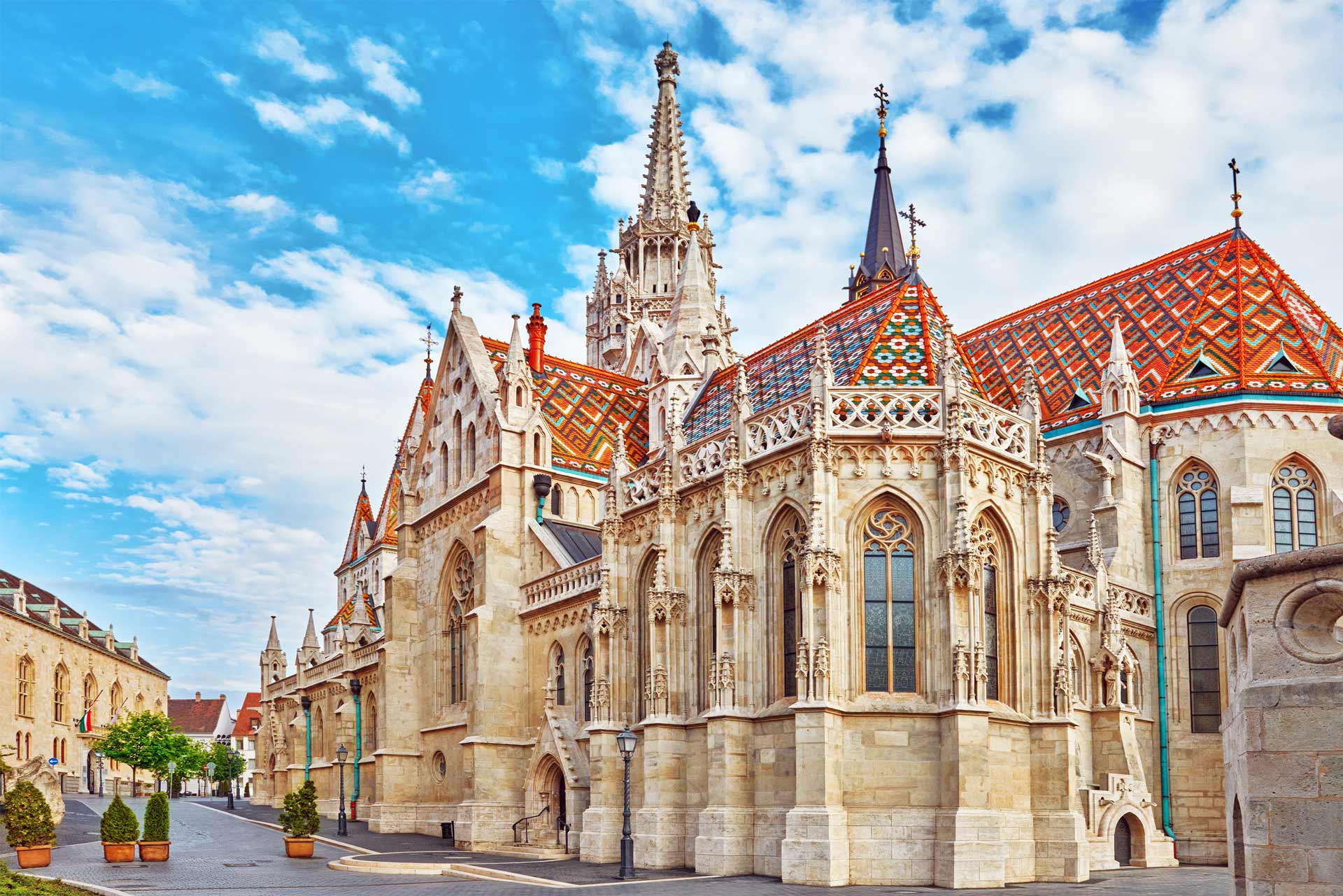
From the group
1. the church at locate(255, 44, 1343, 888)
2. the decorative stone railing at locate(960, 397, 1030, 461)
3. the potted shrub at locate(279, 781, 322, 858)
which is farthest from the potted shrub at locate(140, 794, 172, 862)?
the decorative stone railing at locate(960, 397, 1030, 461)

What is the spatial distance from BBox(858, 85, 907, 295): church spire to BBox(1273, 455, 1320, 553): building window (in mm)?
22615

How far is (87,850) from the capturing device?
1128 inches

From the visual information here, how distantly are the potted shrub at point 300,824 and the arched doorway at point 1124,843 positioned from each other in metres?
17.3

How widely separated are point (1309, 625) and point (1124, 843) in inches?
848

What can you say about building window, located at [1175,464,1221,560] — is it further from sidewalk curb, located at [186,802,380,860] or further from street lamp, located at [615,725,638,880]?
sidewalk curb, located at [186,802,380,860]

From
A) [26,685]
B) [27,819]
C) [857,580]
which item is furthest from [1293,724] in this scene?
[26,685]

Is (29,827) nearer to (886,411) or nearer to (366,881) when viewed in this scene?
(366,881)

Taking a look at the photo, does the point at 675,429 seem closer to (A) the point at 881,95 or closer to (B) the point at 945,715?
(B) the point at 945,715

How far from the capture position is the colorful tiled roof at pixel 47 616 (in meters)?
69.4

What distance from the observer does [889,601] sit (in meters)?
22.1

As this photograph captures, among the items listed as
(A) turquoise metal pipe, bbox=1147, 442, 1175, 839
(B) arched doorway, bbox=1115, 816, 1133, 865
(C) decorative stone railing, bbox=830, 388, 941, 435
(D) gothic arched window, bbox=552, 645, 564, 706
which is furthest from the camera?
(D) gothic arched window, bbox=552, 645, 564, 706

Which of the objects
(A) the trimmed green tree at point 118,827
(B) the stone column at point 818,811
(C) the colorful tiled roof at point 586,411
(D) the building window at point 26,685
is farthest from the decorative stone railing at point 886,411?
(D) the building window at point 26,685

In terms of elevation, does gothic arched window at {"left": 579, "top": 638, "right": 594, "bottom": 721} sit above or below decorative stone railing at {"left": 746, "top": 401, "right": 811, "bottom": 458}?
below

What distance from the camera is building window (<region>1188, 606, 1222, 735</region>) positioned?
30109 mm
